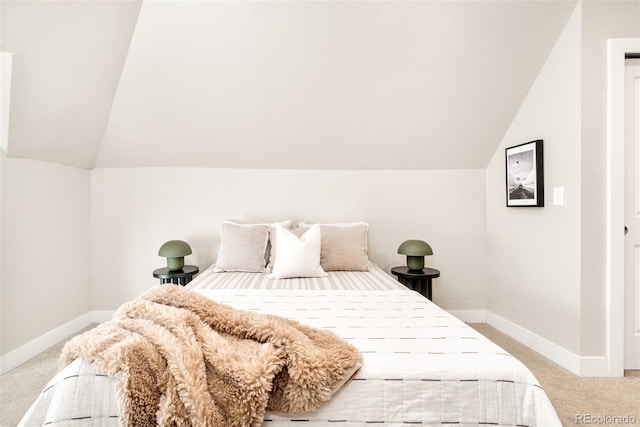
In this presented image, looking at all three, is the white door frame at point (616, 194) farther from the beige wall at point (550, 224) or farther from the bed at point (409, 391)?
the bed at point (409, 391)

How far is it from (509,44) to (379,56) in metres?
0.91

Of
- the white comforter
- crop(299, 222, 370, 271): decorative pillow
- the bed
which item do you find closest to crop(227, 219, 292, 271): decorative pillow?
crop(299, 222, 370, 271): decorative pillow

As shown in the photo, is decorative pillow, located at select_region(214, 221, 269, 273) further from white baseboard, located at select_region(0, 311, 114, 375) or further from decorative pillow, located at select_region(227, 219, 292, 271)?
white baseboard, located at select_region(0, 311, 114, 375)

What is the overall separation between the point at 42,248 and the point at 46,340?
68 centimetres

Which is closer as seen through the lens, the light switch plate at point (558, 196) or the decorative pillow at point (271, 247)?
the light switch plate at point (558, 196)

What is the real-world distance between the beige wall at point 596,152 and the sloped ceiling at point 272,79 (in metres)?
0.26

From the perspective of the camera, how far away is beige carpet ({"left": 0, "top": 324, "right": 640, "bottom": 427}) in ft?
5.36

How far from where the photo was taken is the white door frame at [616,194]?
6.48 ft

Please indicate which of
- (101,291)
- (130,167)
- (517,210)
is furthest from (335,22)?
(101,291)

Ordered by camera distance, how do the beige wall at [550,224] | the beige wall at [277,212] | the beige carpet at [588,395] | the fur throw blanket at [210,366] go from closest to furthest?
the fur throw blanket at [210,366], the beige carpet at [588,395], the beige wall at [550,224], the beige wall at [277,212]

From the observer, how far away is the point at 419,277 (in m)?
2.57

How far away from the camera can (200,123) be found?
2703 mm

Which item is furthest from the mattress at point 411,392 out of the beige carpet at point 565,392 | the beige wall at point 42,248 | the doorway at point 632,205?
the beige wall at point 42,248

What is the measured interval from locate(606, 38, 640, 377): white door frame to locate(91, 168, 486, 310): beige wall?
3.76ft
